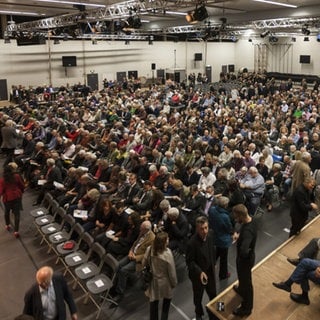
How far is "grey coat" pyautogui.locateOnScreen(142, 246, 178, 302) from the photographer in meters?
3.42

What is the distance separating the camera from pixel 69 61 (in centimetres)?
2031

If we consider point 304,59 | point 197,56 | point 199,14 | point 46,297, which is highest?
point 197,56

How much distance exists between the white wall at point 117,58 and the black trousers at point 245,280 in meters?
18.9

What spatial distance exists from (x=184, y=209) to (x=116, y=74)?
63.0 ft

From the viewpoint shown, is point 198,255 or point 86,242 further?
point 86,242

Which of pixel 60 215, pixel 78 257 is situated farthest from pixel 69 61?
pixel 78 257

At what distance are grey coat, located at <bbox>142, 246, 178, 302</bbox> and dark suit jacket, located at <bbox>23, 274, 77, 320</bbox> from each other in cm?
87

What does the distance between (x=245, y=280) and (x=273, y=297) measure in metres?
0.81

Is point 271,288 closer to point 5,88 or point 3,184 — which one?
point 3,184

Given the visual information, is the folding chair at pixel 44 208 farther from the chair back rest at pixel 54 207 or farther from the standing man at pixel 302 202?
the standing man at pixel 302 202

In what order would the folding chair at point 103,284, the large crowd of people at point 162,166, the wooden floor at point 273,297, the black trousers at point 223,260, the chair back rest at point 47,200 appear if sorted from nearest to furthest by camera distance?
the wooden floor at point 273,297, the folding chair at point 103,284, the black trousers at point 223,260, the large crowd of people at point 162,166, the chair back rest at point 47,200

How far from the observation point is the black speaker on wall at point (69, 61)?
2016 centimetres

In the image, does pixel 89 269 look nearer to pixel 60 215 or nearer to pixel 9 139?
pixel 60 215

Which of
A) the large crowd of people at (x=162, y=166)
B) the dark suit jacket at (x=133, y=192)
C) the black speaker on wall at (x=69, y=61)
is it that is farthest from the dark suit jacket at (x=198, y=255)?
the black speaker on wall at (x=69, y=61)
